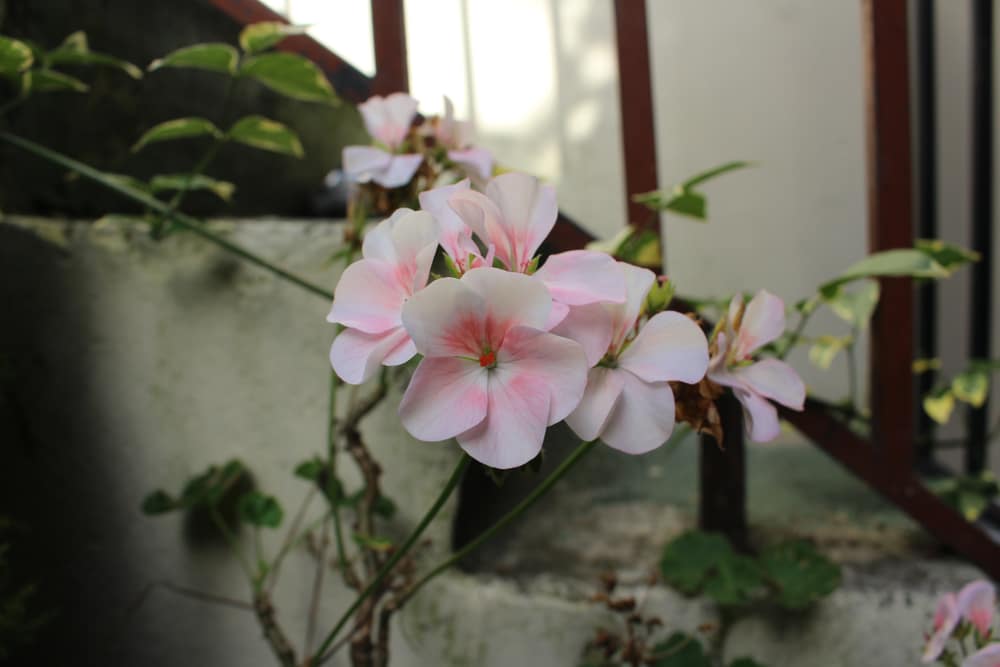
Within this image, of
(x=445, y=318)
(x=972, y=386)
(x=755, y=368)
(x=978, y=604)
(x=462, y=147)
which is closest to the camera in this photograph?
(x=445, y=318)

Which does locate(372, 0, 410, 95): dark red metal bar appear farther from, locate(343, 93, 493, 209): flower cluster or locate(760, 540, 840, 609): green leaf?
locate(760, 540, 840, 609): green leaf

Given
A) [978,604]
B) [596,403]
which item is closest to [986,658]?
[978,604]

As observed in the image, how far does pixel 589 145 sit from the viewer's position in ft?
6.42

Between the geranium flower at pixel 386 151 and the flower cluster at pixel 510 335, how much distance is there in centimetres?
28

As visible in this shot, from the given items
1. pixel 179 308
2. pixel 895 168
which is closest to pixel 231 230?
pixel 179 308

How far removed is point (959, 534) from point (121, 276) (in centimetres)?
117

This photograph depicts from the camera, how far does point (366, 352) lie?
0.33 metres

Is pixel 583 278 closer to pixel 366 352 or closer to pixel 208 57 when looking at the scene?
pixel 366 352

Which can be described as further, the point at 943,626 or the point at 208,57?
the point at 208,57

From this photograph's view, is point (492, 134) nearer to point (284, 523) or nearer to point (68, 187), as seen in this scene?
point (68, 187)

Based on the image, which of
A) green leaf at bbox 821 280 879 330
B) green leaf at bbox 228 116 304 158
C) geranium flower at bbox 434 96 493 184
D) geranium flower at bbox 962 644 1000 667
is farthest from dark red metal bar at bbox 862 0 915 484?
green leaf at bbox 228 116 304 158

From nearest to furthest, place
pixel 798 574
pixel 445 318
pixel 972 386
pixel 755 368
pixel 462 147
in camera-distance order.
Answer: pixel 445 318, pixel 755 368, pixel 462 147, pixel 798 574, pixel 972 386

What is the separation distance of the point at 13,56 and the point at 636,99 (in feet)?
2.13

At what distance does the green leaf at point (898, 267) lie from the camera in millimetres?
652
